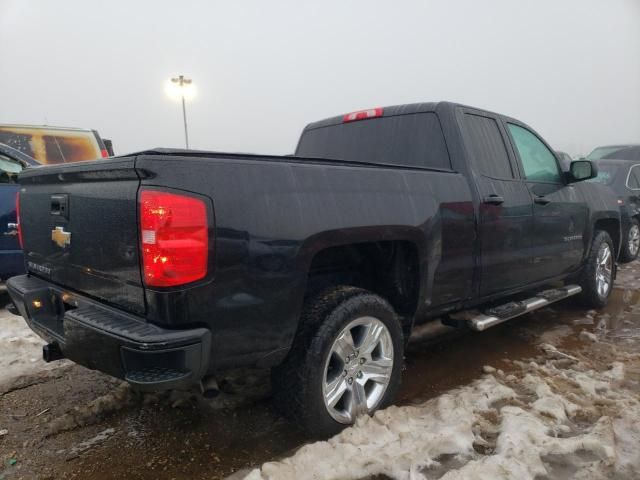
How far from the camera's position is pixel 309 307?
2305mm

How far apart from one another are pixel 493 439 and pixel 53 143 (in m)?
7.58

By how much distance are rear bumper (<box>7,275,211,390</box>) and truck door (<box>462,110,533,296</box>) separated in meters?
2.11

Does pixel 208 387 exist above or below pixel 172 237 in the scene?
Result: below

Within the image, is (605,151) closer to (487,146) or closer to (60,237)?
(487,146)

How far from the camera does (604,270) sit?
196 inches

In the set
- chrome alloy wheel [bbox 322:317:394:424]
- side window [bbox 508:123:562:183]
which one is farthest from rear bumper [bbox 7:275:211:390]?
side window [bbox 508:123:562:183]

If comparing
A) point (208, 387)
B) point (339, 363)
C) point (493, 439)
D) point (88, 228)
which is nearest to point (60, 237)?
point (88, 228)

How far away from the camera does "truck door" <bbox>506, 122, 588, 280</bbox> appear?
3.70 meters

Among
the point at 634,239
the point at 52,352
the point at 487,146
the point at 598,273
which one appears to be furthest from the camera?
the point at 634,239

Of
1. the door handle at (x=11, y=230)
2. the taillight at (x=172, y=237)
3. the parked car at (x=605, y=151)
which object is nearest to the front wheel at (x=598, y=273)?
the taillight at (x=172, y=237)

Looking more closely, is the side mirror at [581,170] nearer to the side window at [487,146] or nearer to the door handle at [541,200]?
the door handle at [541,200]

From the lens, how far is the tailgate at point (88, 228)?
73.4 inches

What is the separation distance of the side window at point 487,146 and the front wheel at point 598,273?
73.0 inches

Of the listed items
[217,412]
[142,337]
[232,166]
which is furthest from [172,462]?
[232,166]
